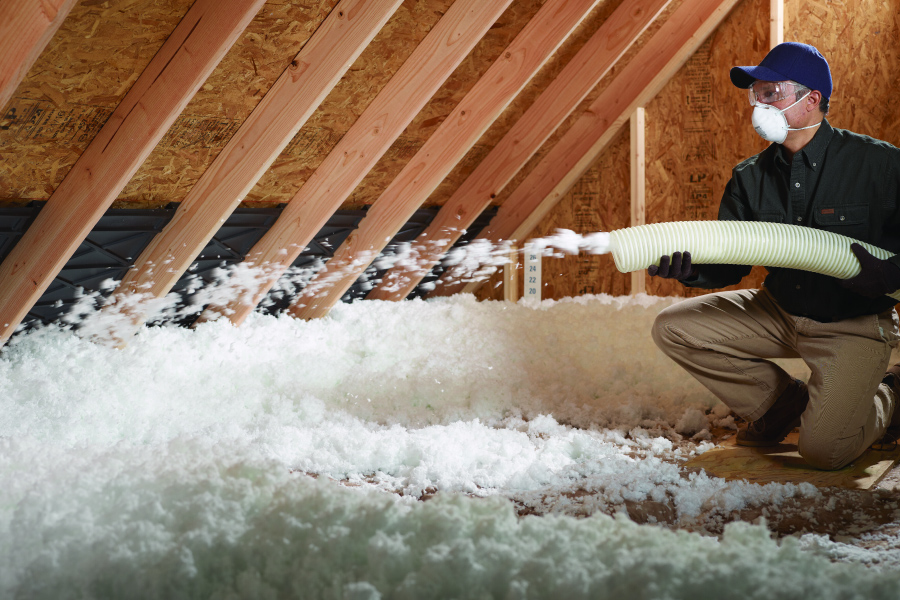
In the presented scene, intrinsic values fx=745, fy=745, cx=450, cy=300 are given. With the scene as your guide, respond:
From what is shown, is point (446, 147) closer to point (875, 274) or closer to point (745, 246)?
point (745, 246)

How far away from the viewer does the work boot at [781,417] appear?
7.79 ft

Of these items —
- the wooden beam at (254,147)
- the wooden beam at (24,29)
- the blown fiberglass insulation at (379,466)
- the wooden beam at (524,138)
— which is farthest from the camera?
the wooden beam at (524,138)

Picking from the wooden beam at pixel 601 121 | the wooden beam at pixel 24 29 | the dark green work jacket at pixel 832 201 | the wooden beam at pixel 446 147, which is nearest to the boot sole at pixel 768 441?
the dark green work jacket at pixel 832 201

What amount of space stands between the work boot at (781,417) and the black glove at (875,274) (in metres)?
0.50

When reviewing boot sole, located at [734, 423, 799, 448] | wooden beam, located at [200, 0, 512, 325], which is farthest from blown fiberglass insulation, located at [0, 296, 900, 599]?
wooden beam, located at [200, 0, 512, 325]

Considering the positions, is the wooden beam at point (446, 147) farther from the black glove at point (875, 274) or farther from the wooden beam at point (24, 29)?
the wooden beam at point (24, 29)

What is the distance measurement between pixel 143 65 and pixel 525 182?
277cm

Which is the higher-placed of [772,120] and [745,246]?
[772,120]

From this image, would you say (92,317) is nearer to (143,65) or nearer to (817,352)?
(143,65)

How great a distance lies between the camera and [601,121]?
447 cm

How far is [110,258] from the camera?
9.25ft

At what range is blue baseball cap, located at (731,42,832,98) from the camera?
2.13 meters

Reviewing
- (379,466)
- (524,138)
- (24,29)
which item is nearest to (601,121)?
(524,138)

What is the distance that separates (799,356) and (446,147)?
65.8 inches
